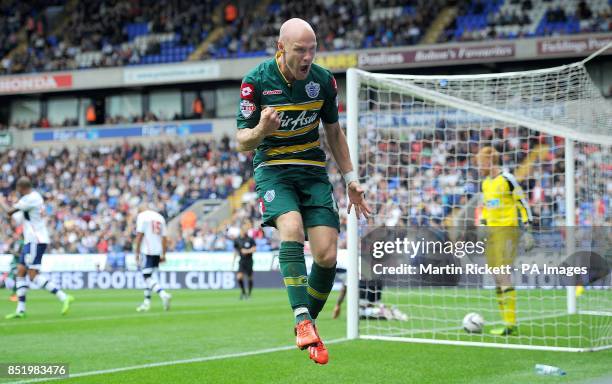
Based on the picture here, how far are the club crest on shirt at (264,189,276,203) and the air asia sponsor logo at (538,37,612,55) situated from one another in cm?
2928

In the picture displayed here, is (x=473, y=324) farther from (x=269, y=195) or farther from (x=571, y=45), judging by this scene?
(x=571, y=45)

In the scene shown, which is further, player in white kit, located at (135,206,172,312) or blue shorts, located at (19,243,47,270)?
player in white kit, located at (135,206,172,312)

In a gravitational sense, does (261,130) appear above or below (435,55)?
below

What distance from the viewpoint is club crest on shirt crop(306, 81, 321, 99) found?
20.9ft

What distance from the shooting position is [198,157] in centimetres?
3741

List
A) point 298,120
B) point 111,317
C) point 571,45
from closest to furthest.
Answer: point 298,120 → point 111,317 → point 571,45

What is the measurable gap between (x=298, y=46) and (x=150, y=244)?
38.3 feet

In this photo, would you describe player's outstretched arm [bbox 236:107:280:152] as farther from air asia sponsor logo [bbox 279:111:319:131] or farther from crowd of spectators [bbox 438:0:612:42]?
crowd of spectators [bbox 438:0:612:42]

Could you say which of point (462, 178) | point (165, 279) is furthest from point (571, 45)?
point (165, 279)

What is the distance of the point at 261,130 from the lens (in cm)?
583

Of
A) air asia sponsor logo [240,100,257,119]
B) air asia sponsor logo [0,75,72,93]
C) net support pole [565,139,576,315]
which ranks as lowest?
net support pole [565,139,576,315]

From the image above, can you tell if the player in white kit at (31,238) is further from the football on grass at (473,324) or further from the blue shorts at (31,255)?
the football on grass at (473,324)

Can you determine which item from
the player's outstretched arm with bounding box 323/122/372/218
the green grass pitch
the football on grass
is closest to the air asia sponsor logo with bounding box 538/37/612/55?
the green grass pitch

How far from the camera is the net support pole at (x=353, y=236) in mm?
10602
